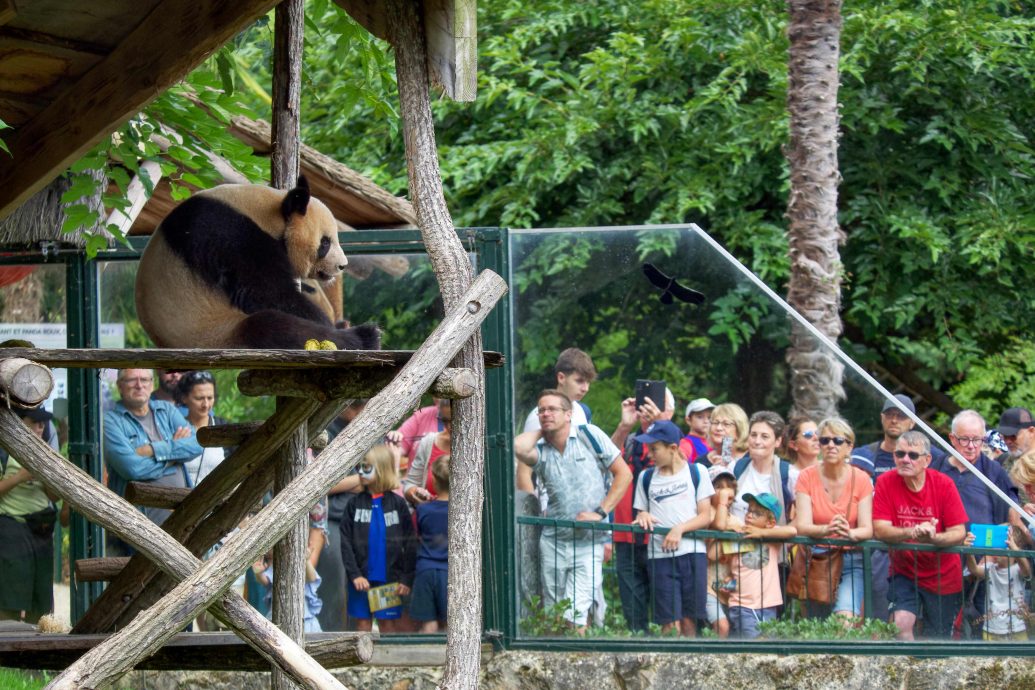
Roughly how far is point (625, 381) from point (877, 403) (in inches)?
58.7

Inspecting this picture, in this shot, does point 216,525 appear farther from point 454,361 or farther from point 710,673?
point 710,673

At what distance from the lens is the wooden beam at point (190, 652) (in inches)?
207

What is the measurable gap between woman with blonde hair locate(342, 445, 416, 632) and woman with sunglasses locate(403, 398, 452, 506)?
3.0 inches

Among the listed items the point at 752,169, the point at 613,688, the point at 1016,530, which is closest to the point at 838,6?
the point at 752,169

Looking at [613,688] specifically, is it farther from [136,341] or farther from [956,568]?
[136,341]

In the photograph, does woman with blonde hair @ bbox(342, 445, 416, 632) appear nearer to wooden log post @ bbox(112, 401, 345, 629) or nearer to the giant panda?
wooden log post @ bbox(112, 401, 345, 629)

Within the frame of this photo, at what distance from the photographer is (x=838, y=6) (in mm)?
9266

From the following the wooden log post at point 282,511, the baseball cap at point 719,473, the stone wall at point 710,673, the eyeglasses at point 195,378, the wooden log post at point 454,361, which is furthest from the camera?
the eyeglasses at point 195,378

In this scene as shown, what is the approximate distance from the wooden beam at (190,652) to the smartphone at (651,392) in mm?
2721

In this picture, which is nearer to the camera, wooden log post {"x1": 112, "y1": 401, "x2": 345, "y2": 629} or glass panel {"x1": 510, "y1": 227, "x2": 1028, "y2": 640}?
wooden log post {"x1": 112, "y1": 401, "x2": 345, "y2": 629}

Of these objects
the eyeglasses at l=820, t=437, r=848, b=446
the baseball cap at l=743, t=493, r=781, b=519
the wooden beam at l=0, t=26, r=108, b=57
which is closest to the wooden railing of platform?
the wooden beam at l=0, t=26, r=108, b=57

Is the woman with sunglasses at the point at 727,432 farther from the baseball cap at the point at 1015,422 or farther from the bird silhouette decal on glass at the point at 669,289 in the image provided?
the baseball cap at the point at 1015,422

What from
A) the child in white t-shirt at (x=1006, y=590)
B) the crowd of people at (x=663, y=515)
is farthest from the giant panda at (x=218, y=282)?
the child in white t-shirt at (x=1006, y=590)

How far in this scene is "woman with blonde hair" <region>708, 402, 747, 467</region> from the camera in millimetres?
7664
